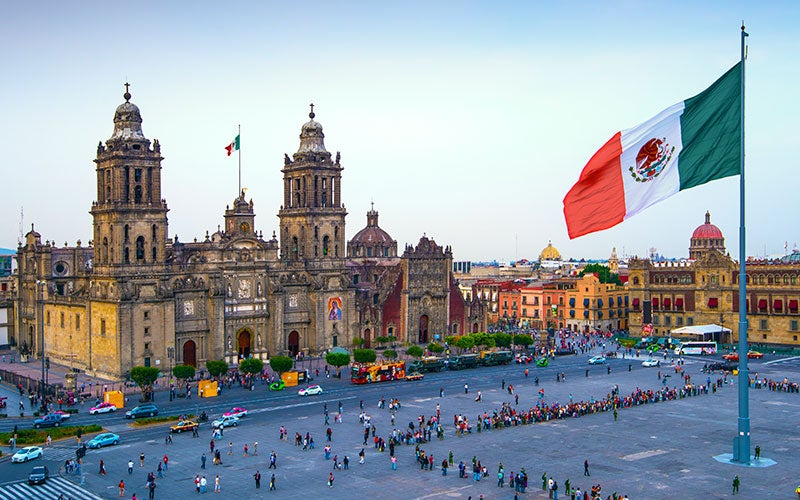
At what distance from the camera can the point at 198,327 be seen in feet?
307

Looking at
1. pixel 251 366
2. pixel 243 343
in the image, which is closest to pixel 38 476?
pixel 251 366

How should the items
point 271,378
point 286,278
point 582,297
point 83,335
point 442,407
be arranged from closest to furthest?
1. point 442,407
2. point 271,378
3. point 83,335
4. point 286,278
5. point 582,297

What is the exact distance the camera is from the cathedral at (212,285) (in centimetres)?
8994

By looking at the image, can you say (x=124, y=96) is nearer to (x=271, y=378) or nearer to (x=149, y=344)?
(x=149, y=344)

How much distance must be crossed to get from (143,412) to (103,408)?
190 inches

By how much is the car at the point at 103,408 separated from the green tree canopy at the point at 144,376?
3.25 metres

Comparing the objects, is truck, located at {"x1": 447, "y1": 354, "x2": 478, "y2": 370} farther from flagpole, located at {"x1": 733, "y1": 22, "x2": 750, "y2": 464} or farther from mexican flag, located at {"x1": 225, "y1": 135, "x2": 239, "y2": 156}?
flagpole, located at {"x1": 733, "y1": 22, "x2": 750, "y2": 464}

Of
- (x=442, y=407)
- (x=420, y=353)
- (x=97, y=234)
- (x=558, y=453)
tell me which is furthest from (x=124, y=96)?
(x=558, y=453)

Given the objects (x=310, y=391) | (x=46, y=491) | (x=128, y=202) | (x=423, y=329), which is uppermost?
(x=128, y=202)

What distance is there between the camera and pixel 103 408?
71750 millimetres

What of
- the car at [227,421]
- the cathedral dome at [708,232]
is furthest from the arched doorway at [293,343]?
the cathedral dome at [708,232]

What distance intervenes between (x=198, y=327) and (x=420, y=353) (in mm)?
22622

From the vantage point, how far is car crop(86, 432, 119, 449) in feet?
193

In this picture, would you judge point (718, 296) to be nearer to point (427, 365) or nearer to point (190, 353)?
point (427, 365)
